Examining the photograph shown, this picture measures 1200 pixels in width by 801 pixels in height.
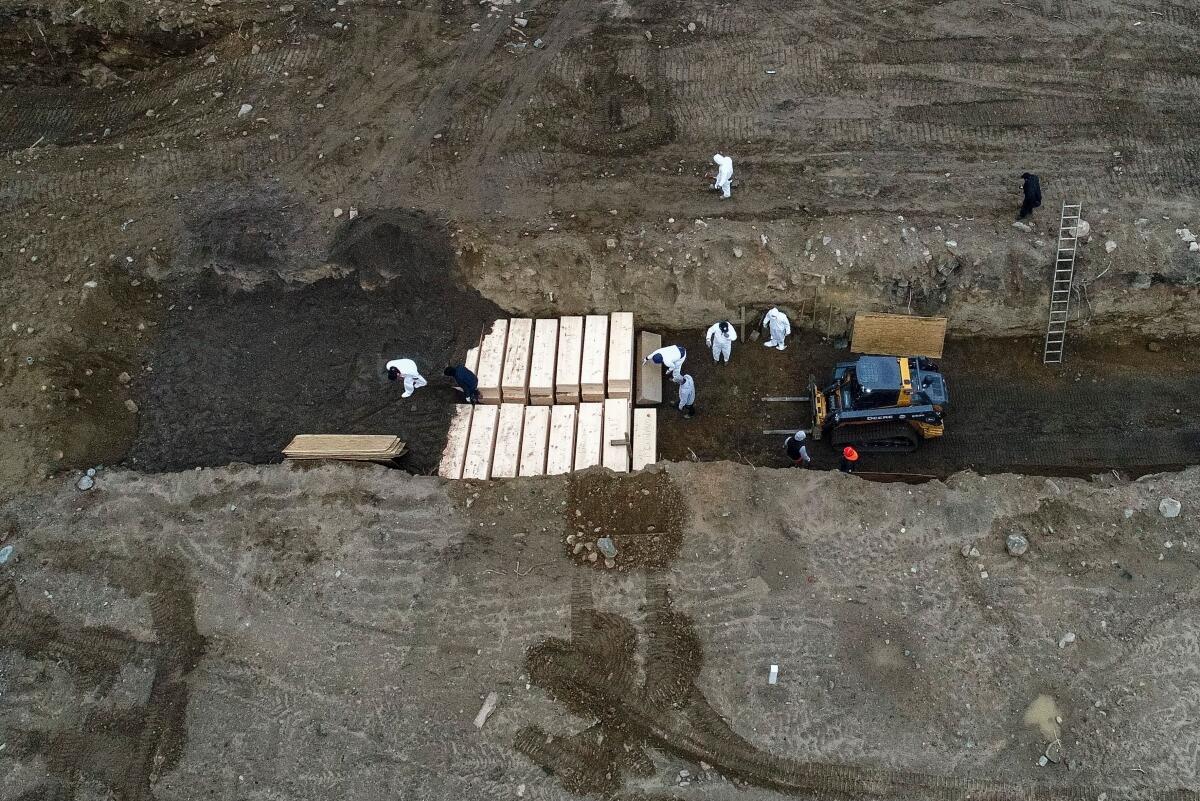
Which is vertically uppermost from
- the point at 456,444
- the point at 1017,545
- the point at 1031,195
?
the point at 1031,195

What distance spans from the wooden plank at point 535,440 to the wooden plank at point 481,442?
0.44 metres

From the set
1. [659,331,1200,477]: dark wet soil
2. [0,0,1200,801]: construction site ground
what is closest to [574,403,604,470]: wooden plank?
[0,0,1200,801]: construction site ground

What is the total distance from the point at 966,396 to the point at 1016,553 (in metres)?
3.17

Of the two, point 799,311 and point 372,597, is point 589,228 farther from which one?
point 372,597

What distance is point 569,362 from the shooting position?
10578 millimetres

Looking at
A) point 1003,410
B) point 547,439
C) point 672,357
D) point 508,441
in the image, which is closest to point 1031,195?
point 1003,410

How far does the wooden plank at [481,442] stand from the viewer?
965cm

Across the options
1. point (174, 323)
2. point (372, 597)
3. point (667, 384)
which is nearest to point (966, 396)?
point (667, 384)

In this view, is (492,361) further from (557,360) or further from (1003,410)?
(1003,410)

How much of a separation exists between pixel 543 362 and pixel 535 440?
1311 millimetres

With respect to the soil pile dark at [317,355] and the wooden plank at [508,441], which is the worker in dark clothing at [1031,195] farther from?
the soil pile dark at [317,355]

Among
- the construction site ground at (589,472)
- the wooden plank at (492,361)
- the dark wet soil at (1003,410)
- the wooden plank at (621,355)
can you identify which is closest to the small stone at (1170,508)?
the construction site ground at (589,472)

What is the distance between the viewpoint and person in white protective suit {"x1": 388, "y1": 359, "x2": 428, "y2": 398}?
33.4 feet

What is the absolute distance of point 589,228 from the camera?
11.2 m
